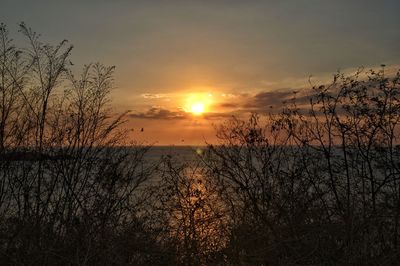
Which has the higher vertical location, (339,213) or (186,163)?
(186,163)

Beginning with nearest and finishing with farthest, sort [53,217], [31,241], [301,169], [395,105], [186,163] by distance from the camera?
[31,241] < [53,217] < [395,105] < [301,169] < [186,163]

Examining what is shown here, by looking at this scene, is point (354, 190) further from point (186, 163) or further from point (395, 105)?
point (186, 163)

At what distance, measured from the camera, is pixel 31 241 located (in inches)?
287

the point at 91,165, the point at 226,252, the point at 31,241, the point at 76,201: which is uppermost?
the point at 91,165

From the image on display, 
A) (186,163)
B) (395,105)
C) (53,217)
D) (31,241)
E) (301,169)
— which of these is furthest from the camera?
(186,163)

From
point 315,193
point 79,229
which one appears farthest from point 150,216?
point 315,193

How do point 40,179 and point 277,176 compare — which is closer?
point 40,179

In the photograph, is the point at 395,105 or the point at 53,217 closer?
the point at 53,217

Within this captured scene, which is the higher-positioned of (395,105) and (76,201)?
(395,105)

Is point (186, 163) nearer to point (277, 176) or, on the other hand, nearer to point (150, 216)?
point (150, 216)

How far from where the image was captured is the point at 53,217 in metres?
8.04

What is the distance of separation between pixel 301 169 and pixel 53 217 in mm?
5230

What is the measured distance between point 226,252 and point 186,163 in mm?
3391

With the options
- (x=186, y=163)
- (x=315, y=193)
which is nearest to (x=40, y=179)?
(x=186, y=163)
